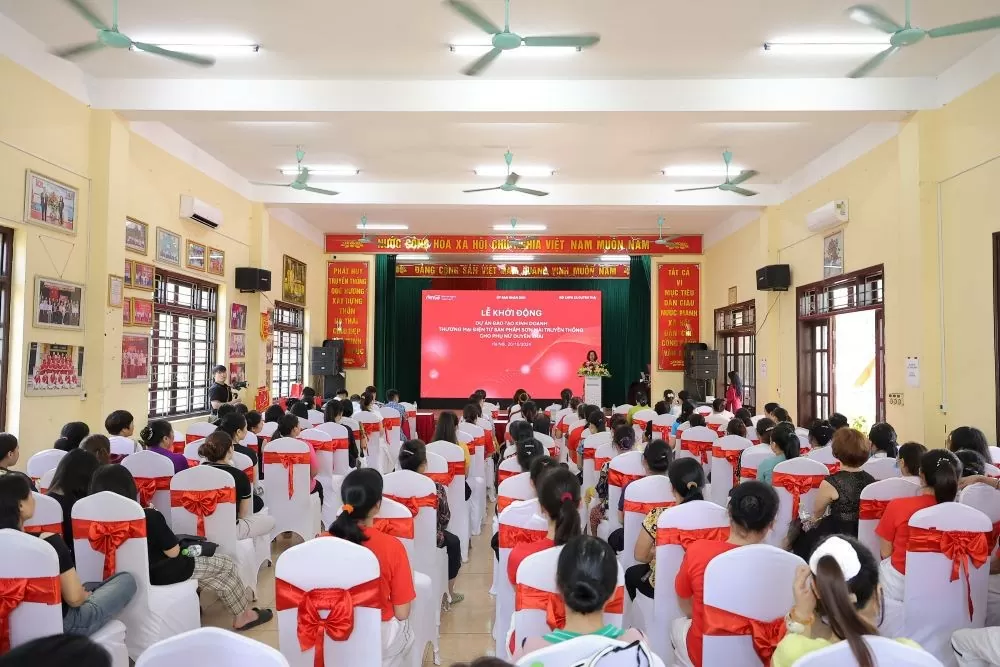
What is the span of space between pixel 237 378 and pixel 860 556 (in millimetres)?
9038

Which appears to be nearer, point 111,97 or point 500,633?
point 500,633

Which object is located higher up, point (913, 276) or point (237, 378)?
point (913, 276)

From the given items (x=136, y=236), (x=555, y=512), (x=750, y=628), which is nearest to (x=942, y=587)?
(x=750, y=628)

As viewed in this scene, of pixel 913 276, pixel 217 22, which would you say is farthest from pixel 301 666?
pixel 913 276

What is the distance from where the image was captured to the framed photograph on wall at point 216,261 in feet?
28.5

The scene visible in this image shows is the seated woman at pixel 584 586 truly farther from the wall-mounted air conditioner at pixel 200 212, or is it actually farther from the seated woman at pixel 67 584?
the wall-mounted air conditioner at pixel 200 212

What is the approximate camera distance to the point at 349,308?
13.5 meters

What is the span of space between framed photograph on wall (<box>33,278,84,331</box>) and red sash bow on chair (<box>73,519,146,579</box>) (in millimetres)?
3530

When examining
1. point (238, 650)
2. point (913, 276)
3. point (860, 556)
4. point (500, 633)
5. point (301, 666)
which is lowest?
point (500, 633)

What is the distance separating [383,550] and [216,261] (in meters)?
7.46

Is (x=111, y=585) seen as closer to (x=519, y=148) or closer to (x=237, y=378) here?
(x=519, y=148)

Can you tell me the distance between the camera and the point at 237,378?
9.52 meters

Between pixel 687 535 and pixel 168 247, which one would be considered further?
pixel 168 247

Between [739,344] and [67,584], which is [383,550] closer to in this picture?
[67,584]
